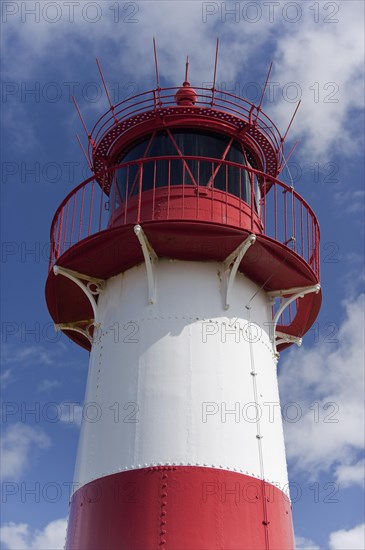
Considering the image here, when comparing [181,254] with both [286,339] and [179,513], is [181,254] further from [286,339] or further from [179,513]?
[179,513]

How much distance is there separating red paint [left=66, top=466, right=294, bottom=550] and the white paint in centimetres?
25

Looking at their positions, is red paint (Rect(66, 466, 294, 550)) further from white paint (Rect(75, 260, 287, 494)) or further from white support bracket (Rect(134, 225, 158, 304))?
white support bracket (Rect(134, 225, 158, 304))

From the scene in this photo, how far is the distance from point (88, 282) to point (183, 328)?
7.98 feet

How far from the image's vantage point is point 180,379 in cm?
1272

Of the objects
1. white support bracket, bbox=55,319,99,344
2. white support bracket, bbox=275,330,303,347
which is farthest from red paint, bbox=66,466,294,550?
white support bracket, bbox=55,319,99,344

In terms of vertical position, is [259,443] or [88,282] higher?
[88,282]

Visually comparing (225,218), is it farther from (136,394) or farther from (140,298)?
(136,394)

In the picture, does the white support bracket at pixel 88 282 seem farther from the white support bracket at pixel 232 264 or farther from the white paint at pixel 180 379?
the white support bracket at pixel 232 264

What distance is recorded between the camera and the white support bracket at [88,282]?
47.3ft

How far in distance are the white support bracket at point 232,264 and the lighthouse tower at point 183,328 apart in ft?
0.09

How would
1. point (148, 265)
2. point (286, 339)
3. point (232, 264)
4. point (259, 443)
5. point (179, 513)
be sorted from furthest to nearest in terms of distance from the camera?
point (286, 339) < point (232, 264) < point (148, 265) < point (259, 443) < point (179, 513)

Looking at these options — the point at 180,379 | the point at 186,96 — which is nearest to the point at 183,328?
the point at 180,379

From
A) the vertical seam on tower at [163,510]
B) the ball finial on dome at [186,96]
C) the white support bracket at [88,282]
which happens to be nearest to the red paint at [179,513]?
the vertical seam on tower at [163,510]

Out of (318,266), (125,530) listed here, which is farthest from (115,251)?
(125,530)
